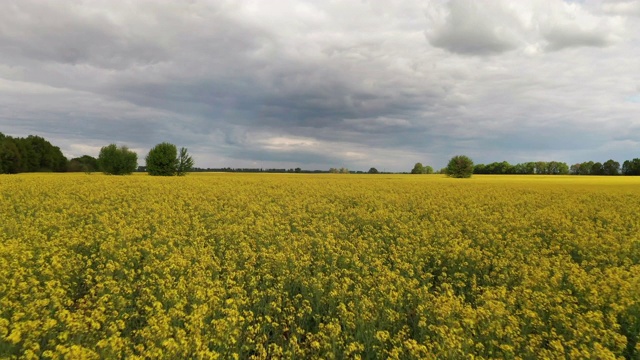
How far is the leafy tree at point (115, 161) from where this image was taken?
6331 cm

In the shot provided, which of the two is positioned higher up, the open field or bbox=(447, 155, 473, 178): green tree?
bbox=(447, 155, 473, 178): green tree

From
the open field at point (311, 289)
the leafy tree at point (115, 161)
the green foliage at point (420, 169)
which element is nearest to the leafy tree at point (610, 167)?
the green foliage at point (420, 169)

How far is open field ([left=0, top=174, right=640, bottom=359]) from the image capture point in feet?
15.2

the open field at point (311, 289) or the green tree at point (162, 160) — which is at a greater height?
the green tree at point (162, 160)

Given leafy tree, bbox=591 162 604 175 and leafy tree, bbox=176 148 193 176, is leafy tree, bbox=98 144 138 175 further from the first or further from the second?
leafy tree, bbox=591 162 604 175

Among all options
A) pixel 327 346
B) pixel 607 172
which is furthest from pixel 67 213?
pixel 607 172

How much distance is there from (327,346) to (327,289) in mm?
2251

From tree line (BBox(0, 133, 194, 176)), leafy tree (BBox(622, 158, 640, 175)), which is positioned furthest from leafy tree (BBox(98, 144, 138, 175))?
leafy tree (BBox(622, 158, 640, 175))

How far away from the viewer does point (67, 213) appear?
12.6 metres

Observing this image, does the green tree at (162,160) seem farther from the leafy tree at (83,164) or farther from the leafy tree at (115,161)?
Result: the leafy tree at (83,164)

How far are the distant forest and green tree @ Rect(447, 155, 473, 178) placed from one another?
43.8ft

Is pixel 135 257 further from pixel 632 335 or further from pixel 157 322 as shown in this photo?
pixel 632 335

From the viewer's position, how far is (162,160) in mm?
60531

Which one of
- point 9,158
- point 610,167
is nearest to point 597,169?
point 610,167
